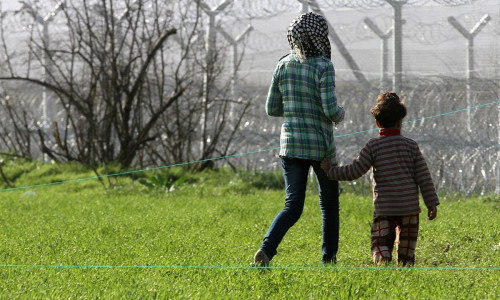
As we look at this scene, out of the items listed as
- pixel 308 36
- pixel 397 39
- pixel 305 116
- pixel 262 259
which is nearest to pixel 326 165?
pixel 305 116

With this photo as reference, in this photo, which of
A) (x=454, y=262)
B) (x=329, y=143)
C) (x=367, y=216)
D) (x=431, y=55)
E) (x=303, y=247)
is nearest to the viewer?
(x=329, y=143)

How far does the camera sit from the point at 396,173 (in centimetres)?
507

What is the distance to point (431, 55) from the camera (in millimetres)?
9781

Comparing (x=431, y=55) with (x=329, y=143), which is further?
→ (x=431, y=55)

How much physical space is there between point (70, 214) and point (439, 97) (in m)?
4.13

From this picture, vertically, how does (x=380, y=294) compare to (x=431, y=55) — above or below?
below

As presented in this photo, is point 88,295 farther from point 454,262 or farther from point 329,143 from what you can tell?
point 454,262

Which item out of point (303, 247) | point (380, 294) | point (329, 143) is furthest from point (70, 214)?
point (380, 294)

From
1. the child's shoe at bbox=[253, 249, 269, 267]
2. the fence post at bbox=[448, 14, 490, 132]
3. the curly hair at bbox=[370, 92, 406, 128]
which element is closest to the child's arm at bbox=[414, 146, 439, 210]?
the curly hair at bbox=[370, 92, 406, 128]

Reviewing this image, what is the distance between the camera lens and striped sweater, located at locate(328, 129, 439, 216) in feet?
16.7

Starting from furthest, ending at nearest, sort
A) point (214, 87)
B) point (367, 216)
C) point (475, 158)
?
point (214, 87), point (475, 158), point (367, 216)

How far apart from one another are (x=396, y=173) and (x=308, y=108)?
64 cm

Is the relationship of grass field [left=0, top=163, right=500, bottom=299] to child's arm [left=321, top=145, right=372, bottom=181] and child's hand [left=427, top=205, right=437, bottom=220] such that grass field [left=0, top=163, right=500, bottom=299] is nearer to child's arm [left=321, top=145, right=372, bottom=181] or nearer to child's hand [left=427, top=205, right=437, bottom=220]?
child's hand [left=427, top=205, right=437, bottom=220]

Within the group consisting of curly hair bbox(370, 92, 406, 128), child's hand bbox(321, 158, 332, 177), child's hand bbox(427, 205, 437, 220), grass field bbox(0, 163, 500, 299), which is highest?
curly hair bbox(370, 92, 406, 128)
